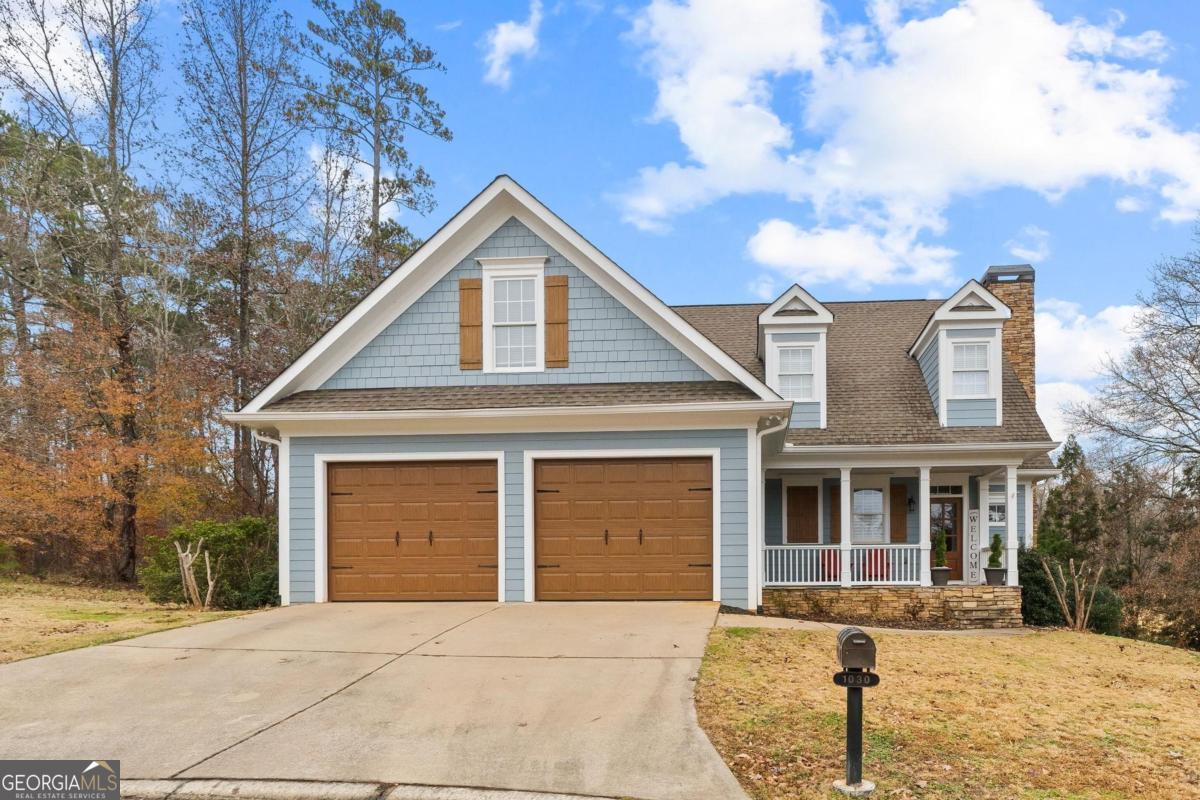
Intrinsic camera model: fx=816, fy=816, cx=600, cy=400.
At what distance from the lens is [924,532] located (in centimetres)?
1592

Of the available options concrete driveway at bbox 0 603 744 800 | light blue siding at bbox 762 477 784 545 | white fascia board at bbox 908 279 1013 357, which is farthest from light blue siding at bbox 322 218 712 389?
white fascia board at bbox 908 279 1013 357

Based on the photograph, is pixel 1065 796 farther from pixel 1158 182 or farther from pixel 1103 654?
pixel 1158 182

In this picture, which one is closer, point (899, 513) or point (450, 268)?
point (450, 268)

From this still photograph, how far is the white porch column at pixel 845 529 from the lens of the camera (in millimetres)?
15500

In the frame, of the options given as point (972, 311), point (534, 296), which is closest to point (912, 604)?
point (972, 311)

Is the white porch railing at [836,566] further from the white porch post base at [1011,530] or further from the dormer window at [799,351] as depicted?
the dormer window at [799,351]

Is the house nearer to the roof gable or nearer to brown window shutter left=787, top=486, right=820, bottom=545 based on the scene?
the roof gable

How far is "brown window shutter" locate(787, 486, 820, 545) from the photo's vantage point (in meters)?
17.9

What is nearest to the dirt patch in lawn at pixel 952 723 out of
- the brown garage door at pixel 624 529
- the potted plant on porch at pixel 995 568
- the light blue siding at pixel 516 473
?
the light blue siding at pixel 516 473

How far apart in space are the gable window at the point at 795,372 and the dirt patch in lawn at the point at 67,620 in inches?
449

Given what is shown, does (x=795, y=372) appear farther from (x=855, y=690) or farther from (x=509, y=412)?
(x=855, y=690)

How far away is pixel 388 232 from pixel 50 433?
10.5 metres

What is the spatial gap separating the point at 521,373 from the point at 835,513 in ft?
28.8

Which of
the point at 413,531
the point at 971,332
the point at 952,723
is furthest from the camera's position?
the point at 971,332
